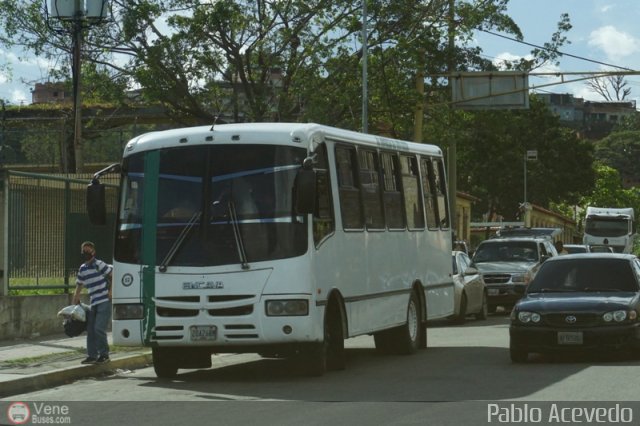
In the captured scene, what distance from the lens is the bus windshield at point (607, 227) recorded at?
7125 cm

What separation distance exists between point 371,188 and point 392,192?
1.05 meters

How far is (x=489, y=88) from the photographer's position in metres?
41.4

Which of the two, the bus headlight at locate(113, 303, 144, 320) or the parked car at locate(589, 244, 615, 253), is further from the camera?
the parked car at locate(589, 244, 615, 253)

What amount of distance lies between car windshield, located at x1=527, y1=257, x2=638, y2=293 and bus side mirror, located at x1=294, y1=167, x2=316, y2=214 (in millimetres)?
4311

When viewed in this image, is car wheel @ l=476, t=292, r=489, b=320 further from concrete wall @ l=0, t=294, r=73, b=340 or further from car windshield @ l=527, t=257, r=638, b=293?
car windshield @ l=527, t=257, r=638, b=293

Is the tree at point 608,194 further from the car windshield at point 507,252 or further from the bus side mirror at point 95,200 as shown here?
the bus side mirror at point 95,200

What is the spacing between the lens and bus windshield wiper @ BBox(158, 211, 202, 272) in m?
15.6

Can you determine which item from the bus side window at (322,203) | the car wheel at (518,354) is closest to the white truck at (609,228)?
the car wheel at (518,354)

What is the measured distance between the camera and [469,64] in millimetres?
44969

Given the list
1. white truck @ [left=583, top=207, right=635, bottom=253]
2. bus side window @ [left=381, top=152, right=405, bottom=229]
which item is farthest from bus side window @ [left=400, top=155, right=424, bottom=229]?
white truck @ [left=583, top=207, right=635, bottom=253]

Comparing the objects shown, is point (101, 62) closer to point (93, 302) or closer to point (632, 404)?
point (93, 302)

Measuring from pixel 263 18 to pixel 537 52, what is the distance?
29.8 ft

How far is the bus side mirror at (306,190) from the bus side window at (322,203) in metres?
0.56

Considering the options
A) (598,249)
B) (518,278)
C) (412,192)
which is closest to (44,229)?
(412,192)
